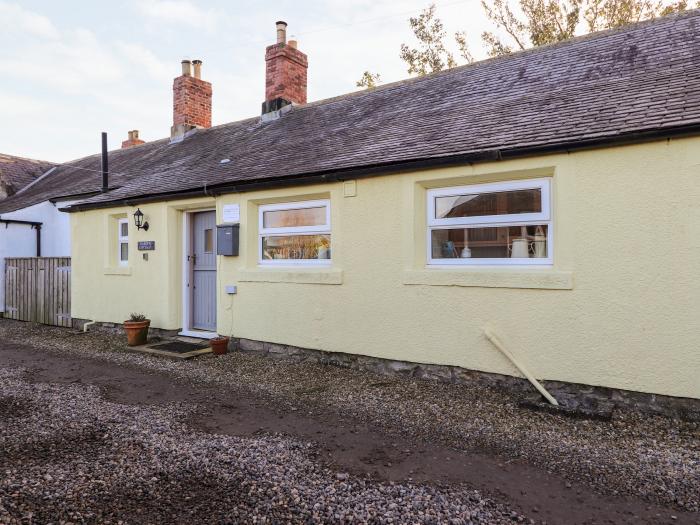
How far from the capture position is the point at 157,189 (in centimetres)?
885

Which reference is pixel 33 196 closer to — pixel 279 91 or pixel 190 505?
pixel 279 91

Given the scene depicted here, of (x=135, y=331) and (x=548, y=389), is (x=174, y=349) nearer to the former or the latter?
(x=135, y=331)

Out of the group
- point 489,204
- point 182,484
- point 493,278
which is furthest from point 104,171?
point 182,484

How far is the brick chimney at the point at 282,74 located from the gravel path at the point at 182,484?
9.11m

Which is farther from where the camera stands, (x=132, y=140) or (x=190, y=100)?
(x=132, y=140)

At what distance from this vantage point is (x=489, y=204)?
560 centimetres

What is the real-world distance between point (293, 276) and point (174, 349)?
2615 mm

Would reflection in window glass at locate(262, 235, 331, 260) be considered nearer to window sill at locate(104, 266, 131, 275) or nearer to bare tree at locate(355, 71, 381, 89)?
window sill at locate(104, 266, 131, 275)

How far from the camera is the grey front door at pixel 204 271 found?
8586 mm

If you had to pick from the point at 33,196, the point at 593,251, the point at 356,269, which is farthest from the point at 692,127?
the point at 33,196

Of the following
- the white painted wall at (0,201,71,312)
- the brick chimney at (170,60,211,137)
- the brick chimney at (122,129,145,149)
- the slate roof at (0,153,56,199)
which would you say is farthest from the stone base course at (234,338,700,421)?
the slate roof at (0,153,56,199)

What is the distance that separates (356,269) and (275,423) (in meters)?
2.60

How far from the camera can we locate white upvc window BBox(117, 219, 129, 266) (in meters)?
9.73

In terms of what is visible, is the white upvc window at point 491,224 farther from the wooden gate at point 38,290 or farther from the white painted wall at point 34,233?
the white painted wall at point 34,233
